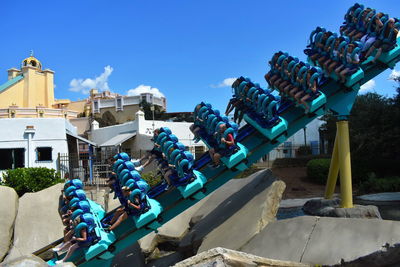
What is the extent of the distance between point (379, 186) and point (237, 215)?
10.8m

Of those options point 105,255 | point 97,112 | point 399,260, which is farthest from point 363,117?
point 97,112

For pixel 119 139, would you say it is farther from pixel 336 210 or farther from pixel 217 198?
pixel 336 210

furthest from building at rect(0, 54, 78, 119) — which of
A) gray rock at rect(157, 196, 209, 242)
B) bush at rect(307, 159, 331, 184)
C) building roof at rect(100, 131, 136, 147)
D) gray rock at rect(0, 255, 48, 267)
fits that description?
gray rock at rect(0, 255, 48, 267)

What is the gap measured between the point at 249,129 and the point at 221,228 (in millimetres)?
2180

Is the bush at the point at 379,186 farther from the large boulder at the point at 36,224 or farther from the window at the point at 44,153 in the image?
the window at the point at 44,153

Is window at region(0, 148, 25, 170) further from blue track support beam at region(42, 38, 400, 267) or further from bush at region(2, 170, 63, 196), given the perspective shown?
blue track support beam at region(42, 38, 400, 267)

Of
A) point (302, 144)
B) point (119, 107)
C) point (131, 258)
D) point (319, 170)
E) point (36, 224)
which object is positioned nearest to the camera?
point (131, 258)

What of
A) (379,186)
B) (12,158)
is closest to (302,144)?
(379,186)

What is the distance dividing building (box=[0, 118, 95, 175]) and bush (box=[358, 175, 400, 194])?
46.3 feet

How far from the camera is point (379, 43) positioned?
792 cm

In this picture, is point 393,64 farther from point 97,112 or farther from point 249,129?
point 97,112

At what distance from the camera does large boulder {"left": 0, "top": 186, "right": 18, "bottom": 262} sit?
8.95 metres

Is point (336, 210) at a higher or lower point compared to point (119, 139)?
lower

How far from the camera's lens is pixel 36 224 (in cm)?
949
